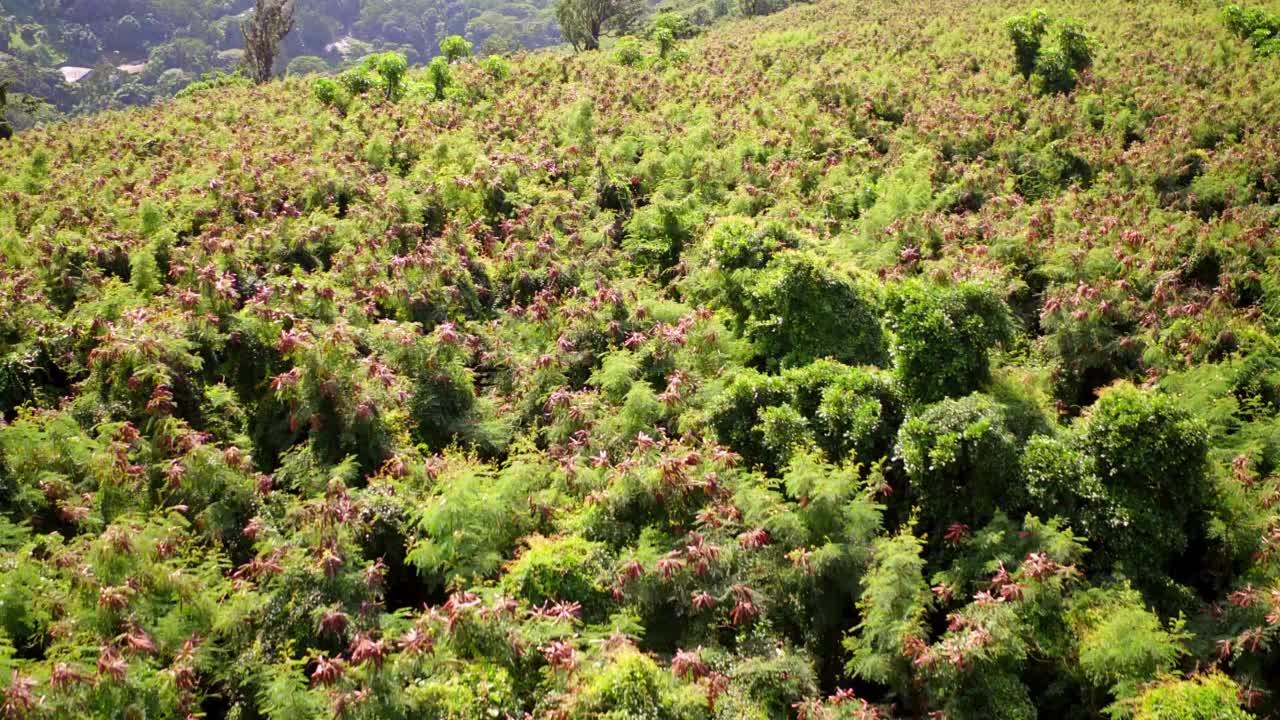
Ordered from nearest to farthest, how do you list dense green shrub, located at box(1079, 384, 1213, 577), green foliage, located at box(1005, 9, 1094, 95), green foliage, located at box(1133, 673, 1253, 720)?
green foliage, located at box(1133, 673, 1253, 720) → dense green shrub, located at box(1079, 384, 1213, 577) → green foliage, located at box(1005, 9, 1094, 95)

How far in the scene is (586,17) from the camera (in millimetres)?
46938

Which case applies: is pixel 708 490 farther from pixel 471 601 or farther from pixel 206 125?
pixel 206 125

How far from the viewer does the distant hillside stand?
357 feet

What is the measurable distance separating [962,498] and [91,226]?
57.3ft

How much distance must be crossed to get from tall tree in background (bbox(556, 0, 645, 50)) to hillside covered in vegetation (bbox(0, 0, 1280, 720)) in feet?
101

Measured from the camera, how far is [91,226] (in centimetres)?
1577

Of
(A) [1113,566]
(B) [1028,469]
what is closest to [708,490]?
(B) [1028,469]

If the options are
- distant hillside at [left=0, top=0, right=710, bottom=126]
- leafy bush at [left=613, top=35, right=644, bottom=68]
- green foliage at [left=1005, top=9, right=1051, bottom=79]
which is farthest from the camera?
distant hillside at [left=0, top=0, right=710, bottom=126]

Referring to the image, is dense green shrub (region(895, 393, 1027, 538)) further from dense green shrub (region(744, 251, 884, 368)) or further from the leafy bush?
the leafy bush

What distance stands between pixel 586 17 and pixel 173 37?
475ft

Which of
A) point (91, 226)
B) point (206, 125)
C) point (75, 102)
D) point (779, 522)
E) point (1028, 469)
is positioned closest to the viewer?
point (779, 522)

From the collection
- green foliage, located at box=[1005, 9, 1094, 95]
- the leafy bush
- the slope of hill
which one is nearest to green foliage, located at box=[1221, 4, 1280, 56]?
green foliage, located at box=[1005, 9, 1094, 95]

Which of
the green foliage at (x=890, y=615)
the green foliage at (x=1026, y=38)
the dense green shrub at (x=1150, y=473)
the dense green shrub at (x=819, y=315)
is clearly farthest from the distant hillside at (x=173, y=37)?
the green foliage at (x=890, y=615)

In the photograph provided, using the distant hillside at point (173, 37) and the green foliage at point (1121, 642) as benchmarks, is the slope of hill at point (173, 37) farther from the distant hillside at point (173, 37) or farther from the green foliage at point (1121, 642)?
the green foliage at point (1121, 642)
